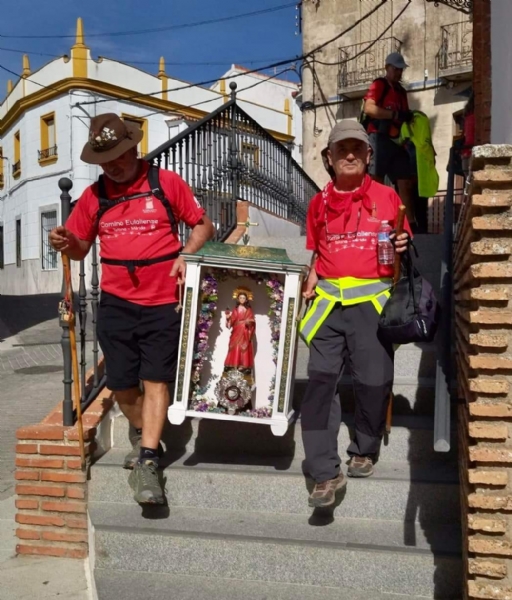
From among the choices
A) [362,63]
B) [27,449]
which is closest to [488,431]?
[27,449]

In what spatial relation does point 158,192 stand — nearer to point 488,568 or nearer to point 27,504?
point 27,504

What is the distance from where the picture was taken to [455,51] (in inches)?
685

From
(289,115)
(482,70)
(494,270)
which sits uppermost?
(289,115)

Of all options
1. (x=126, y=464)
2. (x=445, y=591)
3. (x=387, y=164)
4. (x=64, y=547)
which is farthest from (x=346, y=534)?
(x=387, y=164)

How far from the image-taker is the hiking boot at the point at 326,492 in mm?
3496

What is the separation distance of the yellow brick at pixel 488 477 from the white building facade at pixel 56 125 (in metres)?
20.2

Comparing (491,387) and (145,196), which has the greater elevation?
(145,196)

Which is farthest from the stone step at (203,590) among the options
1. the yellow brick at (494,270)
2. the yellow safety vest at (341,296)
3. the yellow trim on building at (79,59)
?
the yellow trim on building at (79,59)

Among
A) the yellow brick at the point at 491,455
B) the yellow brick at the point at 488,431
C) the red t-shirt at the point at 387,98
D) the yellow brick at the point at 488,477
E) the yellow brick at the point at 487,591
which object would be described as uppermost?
the red t-shirt at the point at 387,98

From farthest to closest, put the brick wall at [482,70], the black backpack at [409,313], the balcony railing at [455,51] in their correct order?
the balcony railing at [455,51] < the brick wall at [482,70] < the black backpack at [409,313]

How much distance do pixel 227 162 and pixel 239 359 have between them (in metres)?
4.47

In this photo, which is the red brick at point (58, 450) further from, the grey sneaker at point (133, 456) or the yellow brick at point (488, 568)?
the yellow brick at point (488, 568)

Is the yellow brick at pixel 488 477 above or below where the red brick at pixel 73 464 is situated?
above

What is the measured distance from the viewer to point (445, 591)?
Answer: 3.24 meters
